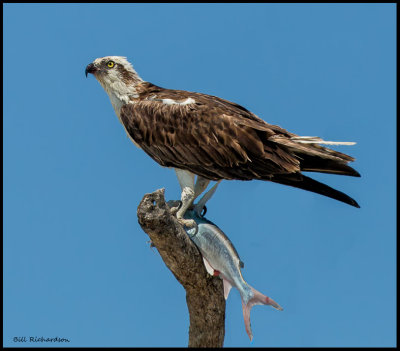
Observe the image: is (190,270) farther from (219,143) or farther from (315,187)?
(315,187)

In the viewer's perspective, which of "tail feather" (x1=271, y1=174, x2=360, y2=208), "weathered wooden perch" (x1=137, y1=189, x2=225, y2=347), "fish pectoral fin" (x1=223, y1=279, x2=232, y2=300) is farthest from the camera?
"fish pectoral fin" (x1=223, y1=279, x2=232, y2=300)

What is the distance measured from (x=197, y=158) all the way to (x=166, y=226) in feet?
3.31

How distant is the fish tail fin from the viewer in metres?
7.39

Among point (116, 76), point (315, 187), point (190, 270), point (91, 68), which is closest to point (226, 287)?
point (190, 270)

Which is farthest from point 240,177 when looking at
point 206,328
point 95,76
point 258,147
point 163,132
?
point 95,76

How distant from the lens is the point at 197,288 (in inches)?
308

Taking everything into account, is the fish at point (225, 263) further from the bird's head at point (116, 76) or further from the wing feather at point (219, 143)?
the bird's head at point (116, 76)

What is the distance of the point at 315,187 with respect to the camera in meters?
7.57

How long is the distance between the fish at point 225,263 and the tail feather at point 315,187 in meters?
0.99

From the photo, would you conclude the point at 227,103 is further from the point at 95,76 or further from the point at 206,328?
the point at 206,328

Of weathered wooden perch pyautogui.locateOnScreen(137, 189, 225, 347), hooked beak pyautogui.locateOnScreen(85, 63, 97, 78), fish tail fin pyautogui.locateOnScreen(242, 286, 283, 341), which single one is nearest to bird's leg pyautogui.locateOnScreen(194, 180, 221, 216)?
weathered wooden perch pyautogui.locateOnScreen(137, 189, 225, 347)

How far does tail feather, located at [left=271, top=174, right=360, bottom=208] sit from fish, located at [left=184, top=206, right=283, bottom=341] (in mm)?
992

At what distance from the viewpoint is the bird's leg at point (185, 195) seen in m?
7.76

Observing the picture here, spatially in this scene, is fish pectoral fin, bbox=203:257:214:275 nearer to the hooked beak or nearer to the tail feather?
the tail feather
